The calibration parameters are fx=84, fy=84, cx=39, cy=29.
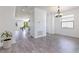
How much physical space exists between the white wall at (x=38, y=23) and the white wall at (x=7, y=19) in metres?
1.59

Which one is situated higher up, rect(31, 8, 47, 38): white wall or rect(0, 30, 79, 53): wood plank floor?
rect(31, 8, 47, 38): white wall

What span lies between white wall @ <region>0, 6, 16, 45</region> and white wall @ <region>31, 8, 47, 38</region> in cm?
159

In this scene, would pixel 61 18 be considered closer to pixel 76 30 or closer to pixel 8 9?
pixel 76 30

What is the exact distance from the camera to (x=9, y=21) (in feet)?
13.0

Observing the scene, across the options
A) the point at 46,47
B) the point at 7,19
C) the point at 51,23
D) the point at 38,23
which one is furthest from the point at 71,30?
the point at 7,19

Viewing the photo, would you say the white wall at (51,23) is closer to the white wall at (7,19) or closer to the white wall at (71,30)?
the white wall at (71,30)

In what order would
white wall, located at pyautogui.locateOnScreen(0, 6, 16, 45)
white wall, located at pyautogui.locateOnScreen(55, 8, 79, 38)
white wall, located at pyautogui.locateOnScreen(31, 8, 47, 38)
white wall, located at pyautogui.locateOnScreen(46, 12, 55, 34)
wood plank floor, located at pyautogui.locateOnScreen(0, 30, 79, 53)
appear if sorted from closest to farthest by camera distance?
1. wood plank floor, located at pyautogui.locateOnScreen(0, 30, 79, 53)
2. white wall, located at pyautogui.locateOnScreen(0, 6, 16, 45)
3. white wall, located at pyautogui.locateOnScreen(55, 8, 79, 38)
4. white wall, located at pyautogui.locateOnScreen(46, 12, 55, 34)
5. white wall, located at pyautogui.locateOnScreen(31, 8, 47, 38)

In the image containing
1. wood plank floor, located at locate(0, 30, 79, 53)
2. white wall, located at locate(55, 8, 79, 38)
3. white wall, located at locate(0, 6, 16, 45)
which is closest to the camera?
wood plank floor, located at locate(0, 30, 79, 53)

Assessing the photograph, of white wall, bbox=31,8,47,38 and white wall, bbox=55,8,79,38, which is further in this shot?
white wall, bbox=31,8,47,38

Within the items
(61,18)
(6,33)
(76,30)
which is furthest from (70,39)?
(6,33)

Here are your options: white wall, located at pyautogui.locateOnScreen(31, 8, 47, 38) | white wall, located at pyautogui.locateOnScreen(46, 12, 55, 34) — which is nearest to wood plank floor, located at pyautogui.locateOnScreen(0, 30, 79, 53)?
white wall, located at pyautogui.locateOnScreen(46, 12, 55, 34)

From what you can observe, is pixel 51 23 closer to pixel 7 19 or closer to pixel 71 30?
pixel 71 30

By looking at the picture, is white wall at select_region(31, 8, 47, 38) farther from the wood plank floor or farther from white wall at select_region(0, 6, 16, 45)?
white wall at select_region(0, 6, 16, 45)

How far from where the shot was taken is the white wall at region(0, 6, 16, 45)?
367cm
